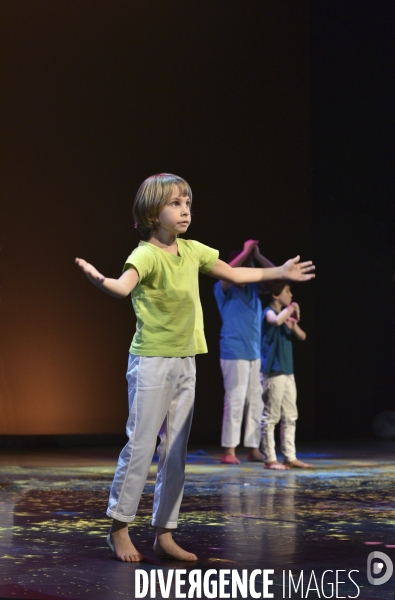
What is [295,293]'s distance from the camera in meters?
9.09

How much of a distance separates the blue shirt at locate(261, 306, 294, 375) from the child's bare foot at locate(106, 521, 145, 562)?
10.9 ft

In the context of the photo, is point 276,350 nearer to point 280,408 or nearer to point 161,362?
point 280,408

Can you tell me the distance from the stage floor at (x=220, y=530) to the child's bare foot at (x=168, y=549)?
0.14 feet

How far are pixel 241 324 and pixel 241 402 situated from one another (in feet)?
1.75

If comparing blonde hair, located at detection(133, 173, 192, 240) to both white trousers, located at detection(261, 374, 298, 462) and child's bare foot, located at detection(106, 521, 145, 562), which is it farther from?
white trousers, located at detection(261, 374, 298, 462)

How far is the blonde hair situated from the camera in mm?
3127

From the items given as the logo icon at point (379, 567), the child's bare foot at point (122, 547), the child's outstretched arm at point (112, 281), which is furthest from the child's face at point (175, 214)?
the logo icon at point (379, 567)

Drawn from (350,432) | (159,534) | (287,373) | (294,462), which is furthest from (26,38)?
(159,534)

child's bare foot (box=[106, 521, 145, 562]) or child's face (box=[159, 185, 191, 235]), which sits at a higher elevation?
child's face (box=[159, 185, 191, 235])

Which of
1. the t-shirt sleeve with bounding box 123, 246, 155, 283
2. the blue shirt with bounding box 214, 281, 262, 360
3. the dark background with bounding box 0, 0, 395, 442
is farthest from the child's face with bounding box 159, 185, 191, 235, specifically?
the dark background with bounding box 0, 0, 395, 442

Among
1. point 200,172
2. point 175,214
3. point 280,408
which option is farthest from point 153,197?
point 200,172

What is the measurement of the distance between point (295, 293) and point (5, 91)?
3235 millimetres

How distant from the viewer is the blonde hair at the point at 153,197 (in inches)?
123

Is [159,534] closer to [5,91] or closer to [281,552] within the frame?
[281,552]
